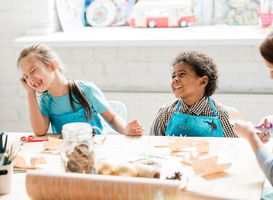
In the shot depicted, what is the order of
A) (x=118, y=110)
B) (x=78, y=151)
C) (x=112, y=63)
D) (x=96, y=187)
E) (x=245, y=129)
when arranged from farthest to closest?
(x=112, y=63)
(x=118, y=110)
(x=245, y=129)
(x=78, y=151)
(x=96, y=187)

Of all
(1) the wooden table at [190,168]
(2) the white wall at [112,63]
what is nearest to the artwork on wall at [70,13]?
(2) the white wall at [112,63]

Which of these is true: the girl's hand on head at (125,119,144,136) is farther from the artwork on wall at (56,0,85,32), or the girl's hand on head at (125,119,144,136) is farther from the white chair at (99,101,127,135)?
the artwork on wall at (56,0,85,32)

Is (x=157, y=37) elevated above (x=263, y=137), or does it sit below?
above

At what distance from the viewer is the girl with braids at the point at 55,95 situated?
1724mm

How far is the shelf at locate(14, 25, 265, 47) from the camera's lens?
95.0 inches

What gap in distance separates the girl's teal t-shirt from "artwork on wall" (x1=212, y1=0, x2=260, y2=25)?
58.8 inches

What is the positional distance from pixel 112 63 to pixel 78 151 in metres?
1.75

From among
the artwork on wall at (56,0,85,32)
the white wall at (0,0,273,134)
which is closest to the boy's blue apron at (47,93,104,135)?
the white wall at (0,0,273,134)

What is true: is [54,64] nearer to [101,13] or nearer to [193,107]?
[193,107]

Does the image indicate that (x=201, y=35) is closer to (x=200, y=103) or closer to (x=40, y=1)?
(x=200, y=103)

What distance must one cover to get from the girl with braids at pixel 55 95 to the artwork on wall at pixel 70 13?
1.11m

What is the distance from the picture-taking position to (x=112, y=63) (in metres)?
2.69

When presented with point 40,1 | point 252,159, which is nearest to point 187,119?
point 252,159

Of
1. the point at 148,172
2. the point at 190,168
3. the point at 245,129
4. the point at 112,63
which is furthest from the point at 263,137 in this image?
the point at 112,63
